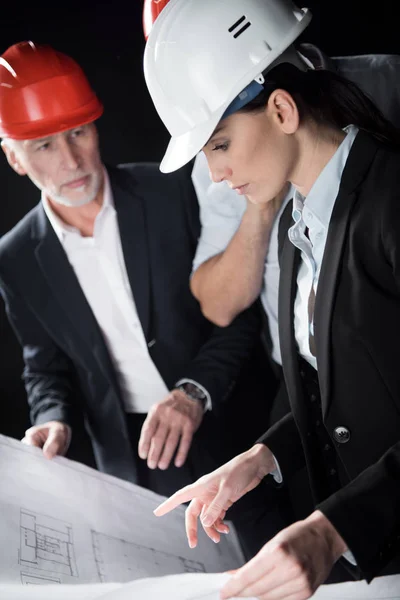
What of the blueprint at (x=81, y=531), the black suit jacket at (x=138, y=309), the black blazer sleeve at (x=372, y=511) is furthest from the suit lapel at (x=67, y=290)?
the black blazer sleeve at (x=372, y=511)

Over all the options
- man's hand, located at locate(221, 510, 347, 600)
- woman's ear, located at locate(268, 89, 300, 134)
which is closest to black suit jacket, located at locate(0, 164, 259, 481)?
woman's ear, located at locate(268, 89, 300, 134)

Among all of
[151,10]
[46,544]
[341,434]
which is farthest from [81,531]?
[151,10]

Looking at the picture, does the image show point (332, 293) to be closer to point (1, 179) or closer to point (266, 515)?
point (266, 515)

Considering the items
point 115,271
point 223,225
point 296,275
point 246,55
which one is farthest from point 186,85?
point 115,271

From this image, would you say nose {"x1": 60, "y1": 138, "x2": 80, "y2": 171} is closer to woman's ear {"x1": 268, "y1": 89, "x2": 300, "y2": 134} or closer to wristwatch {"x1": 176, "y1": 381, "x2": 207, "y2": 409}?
wristwatch {"x1": 176, "y1": 381, "x2": 207, "y2": 409}

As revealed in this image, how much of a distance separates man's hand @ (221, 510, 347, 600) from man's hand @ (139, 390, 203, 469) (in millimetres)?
661

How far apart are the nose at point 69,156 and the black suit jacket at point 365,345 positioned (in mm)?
821

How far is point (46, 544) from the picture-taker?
3.90ft

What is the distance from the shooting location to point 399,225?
979 millimetres

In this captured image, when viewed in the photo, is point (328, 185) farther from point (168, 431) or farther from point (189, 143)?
point (168, 431)

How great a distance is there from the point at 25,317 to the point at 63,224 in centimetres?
28

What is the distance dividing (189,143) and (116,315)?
73cm

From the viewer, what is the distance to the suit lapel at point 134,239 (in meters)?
1.75

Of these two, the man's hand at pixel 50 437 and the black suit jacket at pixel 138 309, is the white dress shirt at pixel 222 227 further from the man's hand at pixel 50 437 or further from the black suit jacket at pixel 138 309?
the man's hand at pixel 50 437
